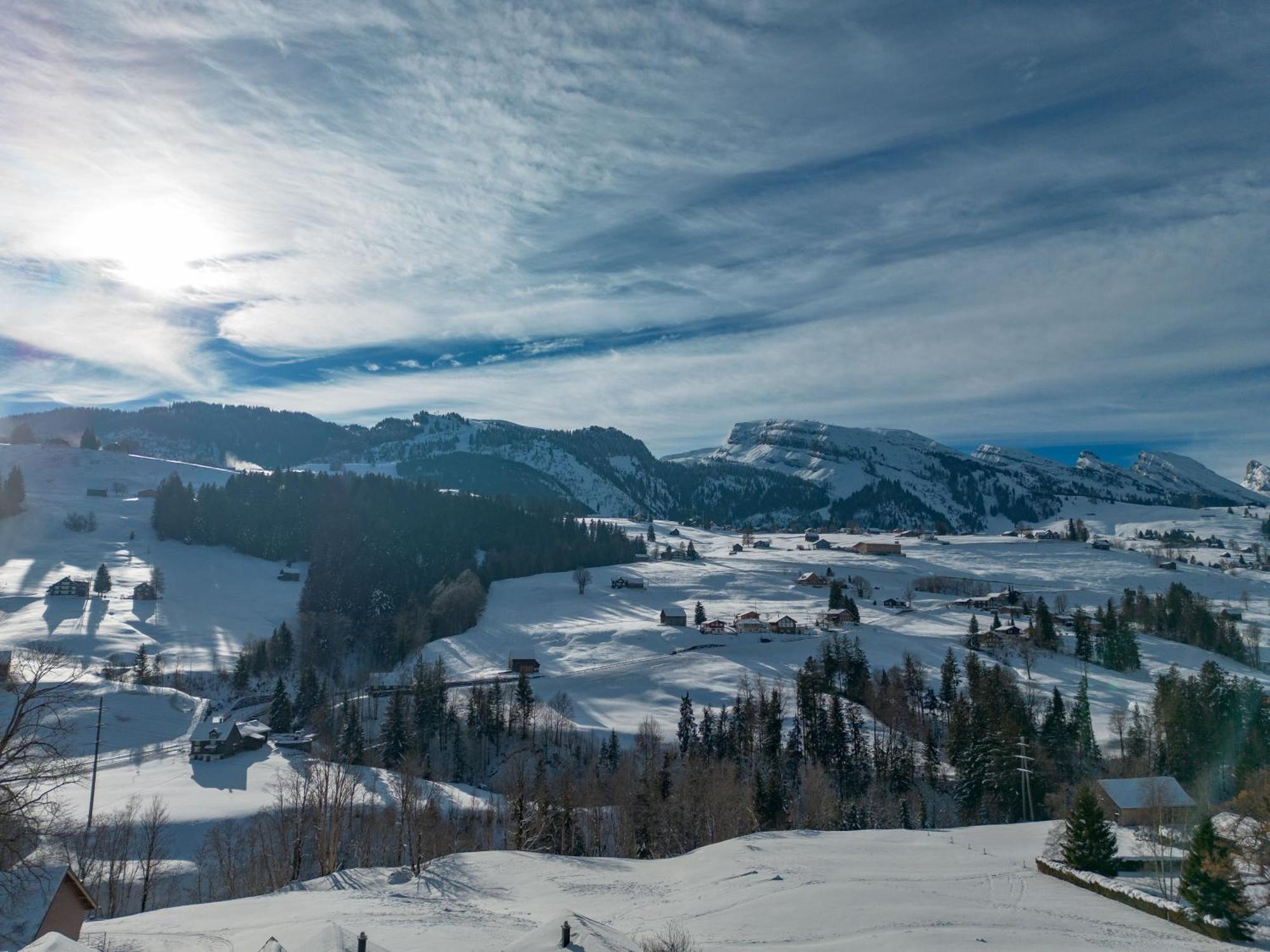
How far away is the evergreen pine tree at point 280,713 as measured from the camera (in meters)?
81.0

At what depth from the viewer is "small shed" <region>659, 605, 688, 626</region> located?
115625mm

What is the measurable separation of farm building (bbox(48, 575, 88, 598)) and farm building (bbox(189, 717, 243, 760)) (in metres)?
65.2

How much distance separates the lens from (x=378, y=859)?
48312 millimetres

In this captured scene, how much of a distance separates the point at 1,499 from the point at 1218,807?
7667 inches

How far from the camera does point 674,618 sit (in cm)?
11619

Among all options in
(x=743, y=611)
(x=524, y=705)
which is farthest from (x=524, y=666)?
(x=743, y=611)

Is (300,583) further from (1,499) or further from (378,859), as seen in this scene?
(378,859)

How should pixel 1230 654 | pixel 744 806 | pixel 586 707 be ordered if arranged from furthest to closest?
pixel 1230 654 → pixel 586 707 → pixel 744 806

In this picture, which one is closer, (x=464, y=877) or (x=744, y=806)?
(x=464, y=877)

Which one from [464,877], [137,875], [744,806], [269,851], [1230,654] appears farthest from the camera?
[1230,654]

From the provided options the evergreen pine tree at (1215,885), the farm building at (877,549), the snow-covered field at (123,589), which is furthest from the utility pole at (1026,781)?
the farm building at (877,549)

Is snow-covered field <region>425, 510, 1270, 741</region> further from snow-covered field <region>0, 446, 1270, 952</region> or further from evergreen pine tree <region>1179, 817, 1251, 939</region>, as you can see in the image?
evergreen pine tree <region>1179, 817, 1251, 939</region>

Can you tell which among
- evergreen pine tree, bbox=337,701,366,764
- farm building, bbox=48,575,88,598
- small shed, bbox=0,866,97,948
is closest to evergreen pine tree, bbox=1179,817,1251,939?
small shed, bbox=0,866,97,948

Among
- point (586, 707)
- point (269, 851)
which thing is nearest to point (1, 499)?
point (586, 707)
